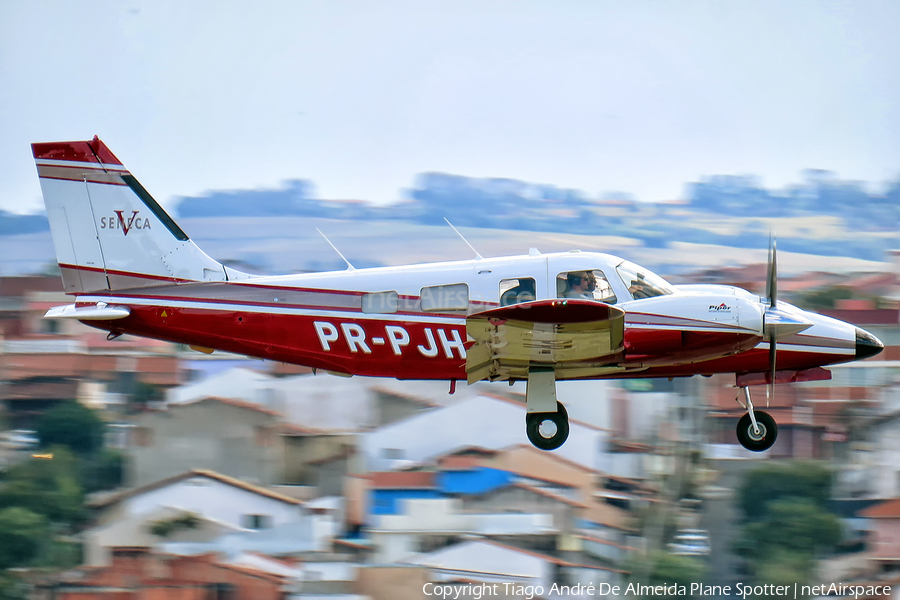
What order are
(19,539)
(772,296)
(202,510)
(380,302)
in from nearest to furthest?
(772,296)
(380,302)
(202,510)
(19,539)

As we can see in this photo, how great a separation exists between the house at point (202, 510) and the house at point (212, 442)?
14.5ft

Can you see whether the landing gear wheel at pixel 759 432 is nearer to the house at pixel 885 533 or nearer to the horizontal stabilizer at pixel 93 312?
the horizontal stabilizer at pixel 93 312

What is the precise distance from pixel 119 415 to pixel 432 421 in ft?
71.5

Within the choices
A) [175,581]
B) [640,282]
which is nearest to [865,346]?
[640,282]

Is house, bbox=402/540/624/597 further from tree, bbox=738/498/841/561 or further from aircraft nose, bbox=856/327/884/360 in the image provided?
aircraft nose, bbox=856/327/884/360

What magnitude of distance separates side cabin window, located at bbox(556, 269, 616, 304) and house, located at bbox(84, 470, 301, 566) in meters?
21.3

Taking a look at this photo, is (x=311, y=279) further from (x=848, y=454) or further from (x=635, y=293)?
(x=848, y=454)

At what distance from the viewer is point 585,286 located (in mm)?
10828

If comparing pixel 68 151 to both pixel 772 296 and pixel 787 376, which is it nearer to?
pixel 772 296

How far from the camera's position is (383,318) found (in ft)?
37.7

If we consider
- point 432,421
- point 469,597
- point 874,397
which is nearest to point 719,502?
point 874,397

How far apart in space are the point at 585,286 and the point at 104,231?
255 inches

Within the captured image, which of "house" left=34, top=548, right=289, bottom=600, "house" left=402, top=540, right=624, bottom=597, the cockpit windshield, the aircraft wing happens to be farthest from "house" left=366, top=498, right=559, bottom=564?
the cockpit windshield

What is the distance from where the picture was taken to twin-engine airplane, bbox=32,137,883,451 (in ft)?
35.4
